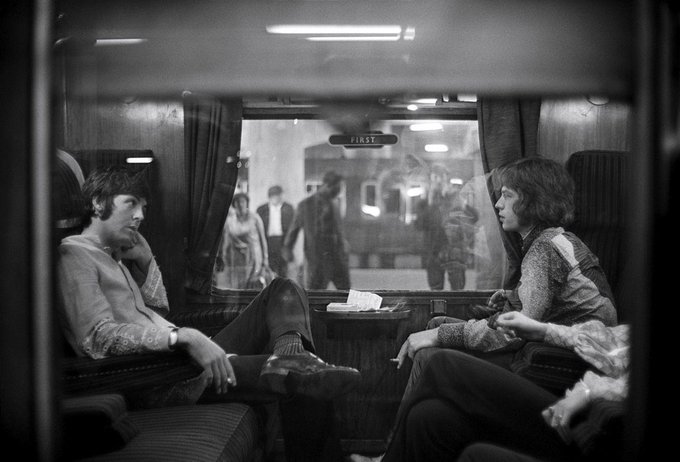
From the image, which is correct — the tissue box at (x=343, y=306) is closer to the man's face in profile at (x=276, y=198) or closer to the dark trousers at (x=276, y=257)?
the dark trousers at (x=276, y=257)

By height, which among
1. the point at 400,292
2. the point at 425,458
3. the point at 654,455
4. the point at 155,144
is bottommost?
the point at 425,458

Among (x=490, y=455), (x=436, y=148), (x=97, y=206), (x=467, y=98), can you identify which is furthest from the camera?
(x=436, y=148)

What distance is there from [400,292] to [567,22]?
964mm

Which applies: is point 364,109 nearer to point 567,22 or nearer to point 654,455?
point 567,22

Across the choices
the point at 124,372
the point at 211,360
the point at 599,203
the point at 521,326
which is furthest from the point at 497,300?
the point at 124,372

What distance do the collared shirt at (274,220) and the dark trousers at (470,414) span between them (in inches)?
24.5

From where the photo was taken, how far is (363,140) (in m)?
1.80

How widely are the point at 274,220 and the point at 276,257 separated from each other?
12cm

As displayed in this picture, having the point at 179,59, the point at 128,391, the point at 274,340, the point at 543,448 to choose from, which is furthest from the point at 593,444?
the point at 179,59

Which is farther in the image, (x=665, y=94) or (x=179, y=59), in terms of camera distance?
(x=179, y=59)

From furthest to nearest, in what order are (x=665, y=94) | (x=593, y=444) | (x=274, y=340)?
1. (x=274, y=340)
2. (x=593, y=444)
3. (x=665, y=94)

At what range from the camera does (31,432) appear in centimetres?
Answer: 111

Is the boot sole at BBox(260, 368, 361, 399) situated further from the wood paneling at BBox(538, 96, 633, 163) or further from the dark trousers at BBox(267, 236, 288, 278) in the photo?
the wood paneling at BBox(538, 96, 633, 163)

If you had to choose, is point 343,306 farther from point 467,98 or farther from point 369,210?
point 467,98
